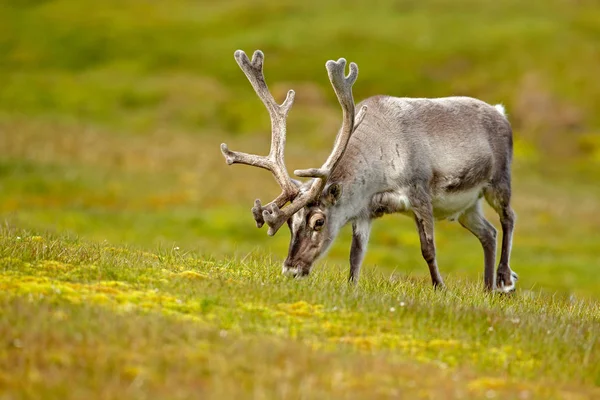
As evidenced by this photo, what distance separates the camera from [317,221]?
473 inches

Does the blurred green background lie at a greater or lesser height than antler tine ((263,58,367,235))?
lesser

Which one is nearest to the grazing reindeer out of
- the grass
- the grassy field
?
the grassy field

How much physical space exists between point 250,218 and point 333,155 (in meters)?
17.4

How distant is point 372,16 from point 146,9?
2201cm

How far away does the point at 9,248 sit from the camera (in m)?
10.2

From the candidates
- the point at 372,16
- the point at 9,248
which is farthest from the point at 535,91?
the point at 9,248

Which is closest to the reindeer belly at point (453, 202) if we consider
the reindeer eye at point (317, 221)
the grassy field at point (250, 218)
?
the grassy field at point (250, 218)

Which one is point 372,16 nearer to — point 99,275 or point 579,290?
point 579,290

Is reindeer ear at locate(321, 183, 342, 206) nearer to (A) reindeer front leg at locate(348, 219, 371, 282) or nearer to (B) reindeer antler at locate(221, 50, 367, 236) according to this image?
(B) reindeer antler at locate(221, 50, 367, 236)

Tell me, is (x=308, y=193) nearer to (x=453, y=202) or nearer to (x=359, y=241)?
(x=359, y=241)

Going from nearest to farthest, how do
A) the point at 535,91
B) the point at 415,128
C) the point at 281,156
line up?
1. the point at 281,156
2. the point at 415,128
3. the point at 535,91

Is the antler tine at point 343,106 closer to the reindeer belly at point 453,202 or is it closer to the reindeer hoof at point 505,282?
the reindeer belly at point 453,202

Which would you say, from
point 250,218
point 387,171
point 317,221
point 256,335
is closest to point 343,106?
point 387,171

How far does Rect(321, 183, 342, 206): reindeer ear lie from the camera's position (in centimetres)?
1211
